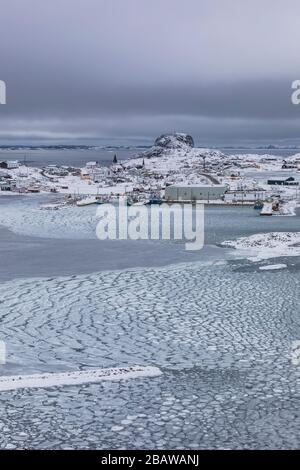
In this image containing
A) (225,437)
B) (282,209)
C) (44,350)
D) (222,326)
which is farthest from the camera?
(282,209)

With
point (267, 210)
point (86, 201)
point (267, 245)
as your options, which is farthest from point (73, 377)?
point (86, 201)

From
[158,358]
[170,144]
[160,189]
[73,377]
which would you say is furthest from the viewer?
[170,144]

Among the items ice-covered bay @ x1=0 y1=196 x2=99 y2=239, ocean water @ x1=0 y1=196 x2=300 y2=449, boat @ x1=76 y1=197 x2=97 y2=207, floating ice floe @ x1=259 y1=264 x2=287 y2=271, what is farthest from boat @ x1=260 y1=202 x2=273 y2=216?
floating ice floe @ x1=259 y1=264 x2=287 y2=271

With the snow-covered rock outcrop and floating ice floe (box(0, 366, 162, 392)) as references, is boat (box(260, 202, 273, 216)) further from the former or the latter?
the snow-covered rock outcrop

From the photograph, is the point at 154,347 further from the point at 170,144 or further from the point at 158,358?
the point at 170,144

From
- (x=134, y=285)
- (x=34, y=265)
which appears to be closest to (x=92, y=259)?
(x=34, y=265)

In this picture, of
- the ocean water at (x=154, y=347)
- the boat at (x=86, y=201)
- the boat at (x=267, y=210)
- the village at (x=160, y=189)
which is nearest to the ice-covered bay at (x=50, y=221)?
the boat at (x=86, y=201)
